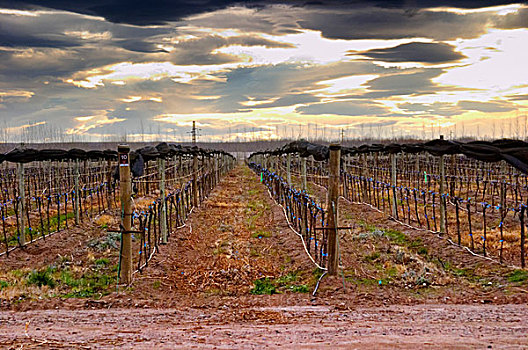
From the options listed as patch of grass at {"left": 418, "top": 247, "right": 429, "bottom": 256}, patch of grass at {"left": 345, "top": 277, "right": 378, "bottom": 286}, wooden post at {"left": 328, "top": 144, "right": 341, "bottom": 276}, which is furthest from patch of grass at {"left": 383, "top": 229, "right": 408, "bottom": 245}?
wooden post at {"left": 328, "top": 144, "right": 341, "bottom": 276}

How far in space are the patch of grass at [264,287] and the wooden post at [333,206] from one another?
1.06 metres

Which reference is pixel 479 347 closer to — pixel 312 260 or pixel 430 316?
pixel 430 316

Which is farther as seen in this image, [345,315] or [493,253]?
[493,253]

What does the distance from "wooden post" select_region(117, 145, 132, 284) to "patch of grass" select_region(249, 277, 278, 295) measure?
2226 mm

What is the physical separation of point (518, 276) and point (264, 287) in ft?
14.6

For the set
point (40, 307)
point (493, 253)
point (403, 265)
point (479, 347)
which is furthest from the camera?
point (493, 253)

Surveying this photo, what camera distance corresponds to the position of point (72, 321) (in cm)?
577

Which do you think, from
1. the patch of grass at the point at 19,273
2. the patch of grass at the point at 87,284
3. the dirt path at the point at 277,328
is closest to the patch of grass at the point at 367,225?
the dirt path at the point at 277,328

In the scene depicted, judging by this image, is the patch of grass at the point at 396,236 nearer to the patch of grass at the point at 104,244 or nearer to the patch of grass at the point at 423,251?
the patch of grass at the point at 423,251

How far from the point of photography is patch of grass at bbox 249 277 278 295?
7.31 m

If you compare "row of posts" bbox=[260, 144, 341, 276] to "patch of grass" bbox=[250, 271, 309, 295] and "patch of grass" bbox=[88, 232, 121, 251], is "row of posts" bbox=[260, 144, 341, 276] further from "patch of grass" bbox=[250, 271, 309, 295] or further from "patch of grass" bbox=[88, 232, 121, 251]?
"patch of grass" bbox=[88, 232, 121, 251]

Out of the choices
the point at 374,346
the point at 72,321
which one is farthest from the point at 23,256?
the point at 374,346

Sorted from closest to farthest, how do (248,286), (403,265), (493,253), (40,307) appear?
(40,307) < (248,286) < (403,265) < (493,253)

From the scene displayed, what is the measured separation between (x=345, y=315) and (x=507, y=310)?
2.24m
